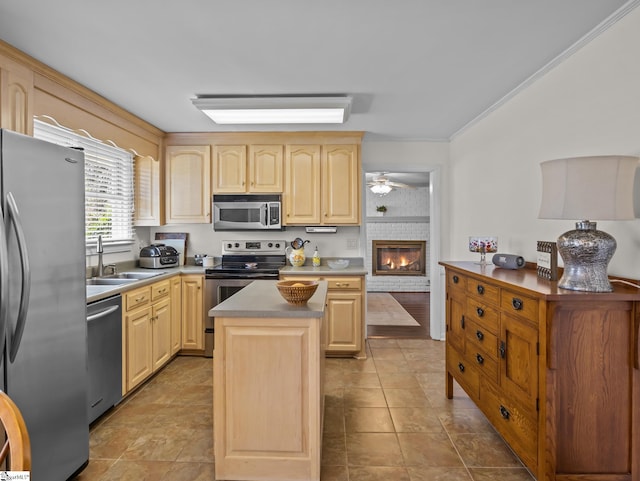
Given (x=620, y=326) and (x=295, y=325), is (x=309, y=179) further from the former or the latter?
(x=620, y=326)

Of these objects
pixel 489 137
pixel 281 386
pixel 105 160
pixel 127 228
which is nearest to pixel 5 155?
pixel 281 386

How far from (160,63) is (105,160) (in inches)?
66.1

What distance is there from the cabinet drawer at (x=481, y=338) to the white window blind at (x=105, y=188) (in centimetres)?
322

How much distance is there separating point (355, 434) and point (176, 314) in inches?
88.1

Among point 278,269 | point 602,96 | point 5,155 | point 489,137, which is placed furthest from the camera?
point 278,269

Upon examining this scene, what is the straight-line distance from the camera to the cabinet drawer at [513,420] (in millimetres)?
1770

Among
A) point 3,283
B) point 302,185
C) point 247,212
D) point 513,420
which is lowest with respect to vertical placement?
point 513,420

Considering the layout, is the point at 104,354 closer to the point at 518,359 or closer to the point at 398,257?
the point at 518,359

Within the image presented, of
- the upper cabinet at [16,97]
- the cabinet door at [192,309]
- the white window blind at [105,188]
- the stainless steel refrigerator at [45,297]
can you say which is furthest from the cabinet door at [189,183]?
the stainless steel refrigerator at [45,297]

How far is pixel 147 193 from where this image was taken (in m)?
4.18

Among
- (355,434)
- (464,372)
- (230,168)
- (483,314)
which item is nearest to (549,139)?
(483,314)

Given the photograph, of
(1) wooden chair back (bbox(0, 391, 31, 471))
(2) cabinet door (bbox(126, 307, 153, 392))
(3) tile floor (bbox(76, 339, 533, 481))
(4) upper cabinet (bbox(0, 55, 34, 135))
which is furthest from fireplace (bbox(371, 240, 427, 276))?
(1) wooden chair back (bbox(0, 391, 31, 471))

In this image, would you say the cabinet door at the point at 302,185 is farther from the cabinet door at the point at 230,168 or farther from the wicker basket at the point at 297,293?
the wicker basket at the point at 297,293

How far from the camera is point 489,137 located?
3395 mm
